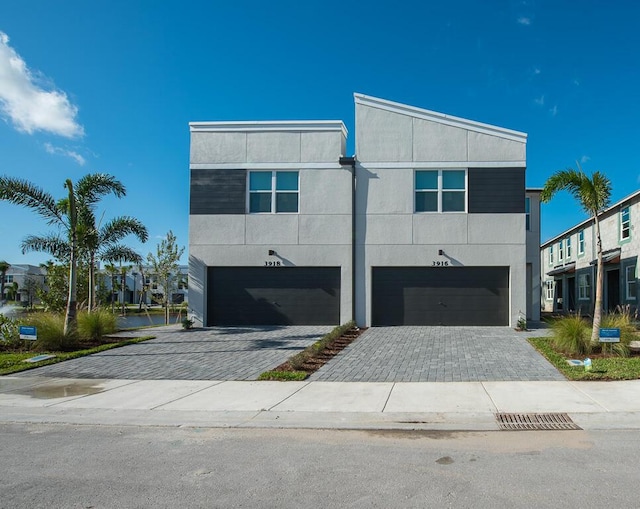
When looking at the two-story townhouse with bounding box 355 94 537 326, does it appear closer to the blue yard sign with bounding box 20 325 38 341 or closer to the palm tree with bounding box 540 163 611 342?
the palm tree with bounding box 540 163 611 342

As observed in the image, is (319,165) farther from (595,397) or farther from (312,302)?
(595,397)

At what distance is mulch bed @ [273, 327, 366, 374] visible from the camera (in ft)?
37.0

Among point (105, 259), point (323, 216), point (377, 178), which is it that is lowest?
point (105, 259)

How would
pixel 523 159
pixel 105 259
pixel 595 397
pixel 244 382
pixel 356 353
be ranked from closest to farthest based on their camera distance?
1. pixel 595 397
2. pixel 244 382
3. pixel 356 353
4. pixel 523 159
5. pixel 105 259

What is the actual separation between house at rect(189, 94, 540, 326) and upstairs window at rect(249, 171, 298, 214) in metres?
0.04

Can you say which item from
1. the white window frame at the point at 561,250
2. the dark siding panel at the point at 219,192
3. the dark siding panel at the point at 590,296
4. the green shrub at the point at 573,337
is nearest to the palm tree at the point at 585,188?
the green shrub at the point at 573,337

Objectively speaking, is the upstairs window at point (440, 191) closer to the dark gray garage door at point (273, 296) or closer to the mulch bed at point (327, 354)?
the dark gray garage door at point (273, 296)

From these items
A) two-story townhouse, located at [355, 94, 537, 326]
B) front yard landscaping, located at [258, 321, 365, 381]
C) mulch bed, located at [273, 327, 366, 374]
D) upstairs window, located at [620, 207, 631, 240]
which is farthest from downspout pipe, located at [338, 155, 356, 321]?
upstairs window, located at [620, 207, 631, 240]

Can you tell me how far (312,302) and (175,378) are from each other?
31.4ft

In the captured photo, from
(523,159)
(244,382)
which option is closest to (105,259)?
(244,382)

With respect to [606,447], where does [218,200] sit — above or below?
above

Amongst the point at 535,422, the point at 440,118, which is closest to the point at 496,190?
the point at 440,118

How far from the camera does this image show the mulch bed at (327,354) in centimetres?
1127

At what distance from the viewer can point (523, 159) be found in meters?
19.0
